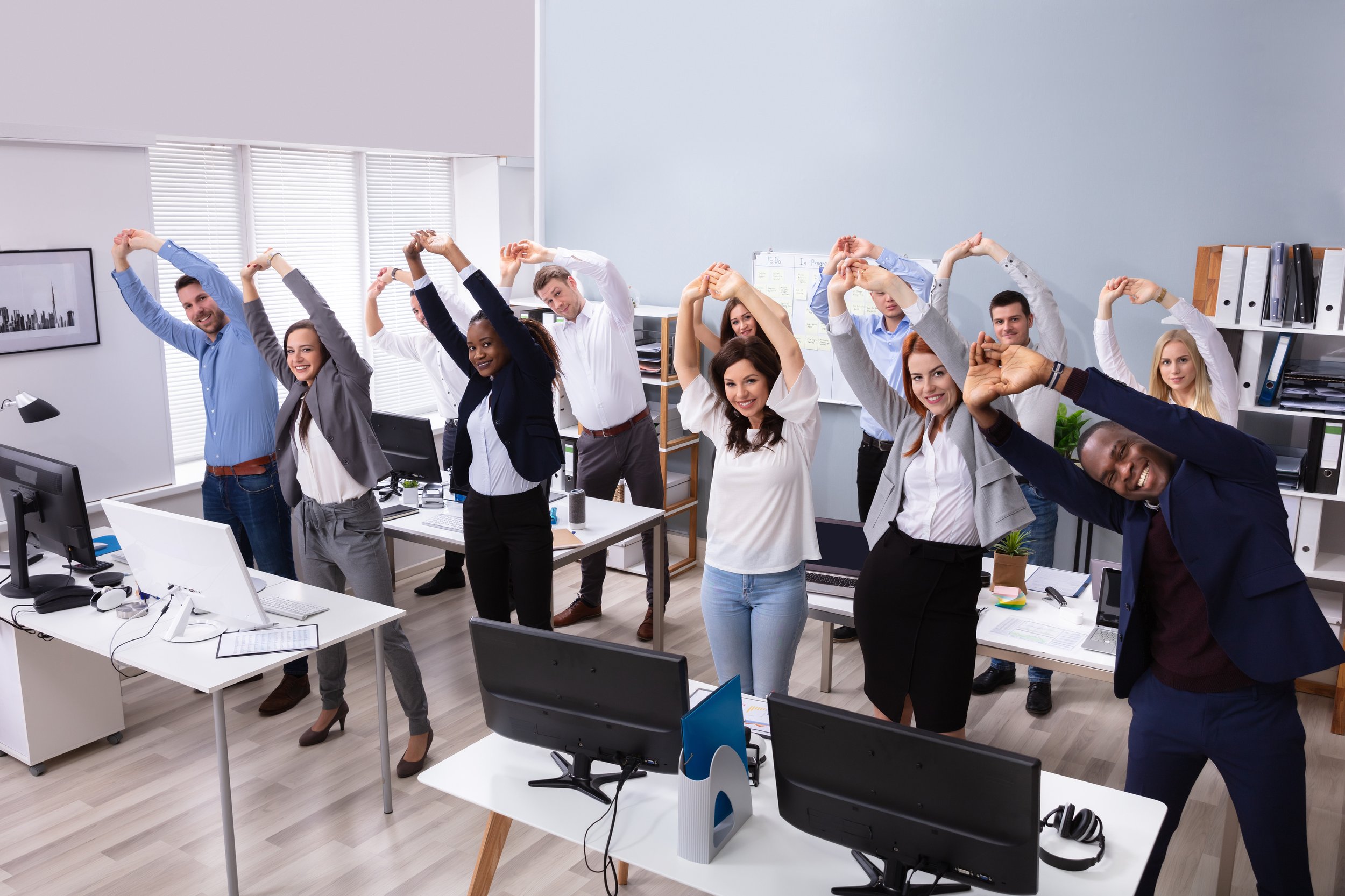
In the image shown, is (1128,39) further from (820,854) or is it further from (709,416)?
(820,854)

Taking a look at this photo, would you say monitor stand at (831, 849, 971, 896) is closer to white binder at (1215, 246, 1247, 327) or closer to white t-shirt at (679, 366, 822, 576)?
white t-shirt at (679, 366, 822, 576)

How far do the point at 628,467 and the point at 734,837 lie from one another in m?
3.29

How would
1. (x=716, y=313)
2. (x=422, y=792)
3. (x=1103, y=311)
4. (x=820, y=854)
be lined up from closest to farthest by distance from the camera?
(x=820, y=854) < (x=422, y=792) < (x=1103, y=311) < (x=716, y=313)

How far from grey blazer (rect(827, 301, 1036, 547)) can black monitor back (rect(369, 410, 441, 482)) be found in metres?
2.51

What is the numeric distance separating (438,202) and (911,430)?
4860 millimetres

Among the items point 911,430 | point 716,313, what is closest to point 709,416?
point 911,430

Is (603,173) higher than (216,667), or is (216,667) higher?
(603,173)

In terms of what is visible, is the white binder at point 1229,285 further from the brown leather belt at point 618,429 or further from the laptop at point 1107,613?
the brown leather belt at point 618,429

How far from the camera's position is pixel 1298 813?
7.67ft

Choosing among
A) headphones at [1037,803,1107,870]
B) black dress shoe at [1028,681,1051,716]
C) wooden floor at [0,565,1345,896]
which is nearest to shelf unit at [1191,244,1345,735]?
wooden floor at [0,565,1345,896]

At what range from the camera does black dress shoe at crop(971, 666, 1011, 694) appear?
464 cm

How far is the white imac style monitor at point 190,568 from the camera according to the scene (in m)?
3.18

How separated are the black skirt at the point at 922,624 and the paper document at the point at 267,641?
5.76 feet

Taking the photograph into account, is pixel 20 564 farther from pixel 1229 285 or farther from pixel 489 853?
pixel 1229 285
